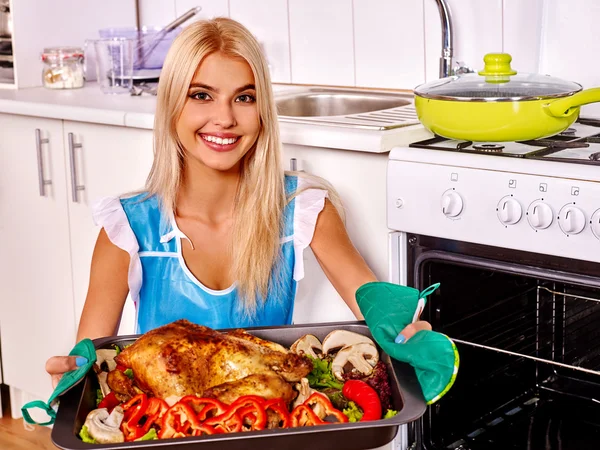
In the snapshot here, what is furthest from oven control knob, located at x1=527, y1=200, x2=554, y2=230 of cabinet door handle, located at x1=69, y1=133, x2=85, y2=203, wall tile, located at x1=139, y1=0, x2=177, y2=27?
wall tile, located at x1=139, y1=0, x2=177, y2=27

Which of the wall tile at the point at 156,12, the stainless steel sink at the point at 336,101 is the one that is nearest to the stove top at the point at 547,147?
the stainless steel sink at the point at 336,101

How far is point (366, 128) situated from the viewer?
1833 mm

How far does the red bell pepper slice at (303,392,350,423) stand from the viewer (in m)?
1.10

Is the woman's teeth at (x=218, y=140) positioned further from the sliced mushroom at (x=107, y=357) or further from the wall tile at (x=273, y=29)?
the wall tile at (x=273, y=29)

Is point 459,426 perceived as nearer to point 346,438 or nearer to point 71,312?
point 346,438

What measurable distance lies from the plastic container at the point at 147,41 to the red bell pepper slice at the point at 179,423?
6.46 ft

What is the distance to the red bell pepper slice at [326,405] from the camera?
3.61 feet

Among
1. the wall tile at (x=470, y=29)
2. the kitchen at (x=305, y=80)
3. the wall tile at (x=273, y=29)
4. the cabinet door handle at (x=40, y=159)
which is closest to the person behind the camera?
the kitchen at (x=305, y=80)

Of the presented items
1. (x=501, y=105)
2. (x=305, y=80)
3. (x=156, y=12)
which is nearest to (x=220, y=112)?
(x=501, y=105)

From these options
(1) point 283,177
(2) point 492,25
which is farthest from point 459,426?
(2) point 492,25

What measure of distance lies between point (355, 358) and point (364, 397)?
4.3 inches

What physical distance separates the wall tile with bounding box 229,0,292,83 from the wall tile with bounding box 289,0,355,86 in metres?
0.03

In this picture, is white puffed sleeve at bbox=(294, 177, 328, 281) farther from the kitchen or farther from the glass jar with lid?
the glass jar with lid

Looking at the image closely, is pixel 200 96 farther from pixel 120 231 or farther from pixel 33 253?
pixel 33 253
